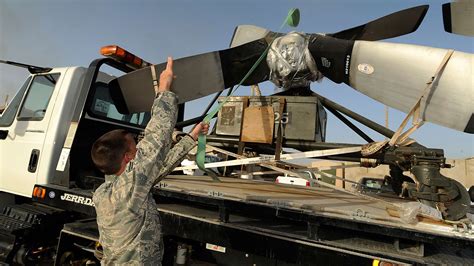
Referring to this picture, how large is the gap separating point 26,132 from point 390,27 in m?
4.13

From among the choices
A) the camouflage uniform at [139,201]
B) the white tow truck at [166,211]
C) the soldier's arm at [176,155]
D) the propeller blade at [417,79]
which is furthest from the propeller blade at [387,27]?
the camouflage uniform at [139,201]

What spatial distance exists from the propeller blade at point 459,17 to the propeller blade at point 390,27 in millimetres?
349

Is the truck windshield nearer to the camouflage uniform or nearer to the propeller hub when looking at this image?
the propeller hub

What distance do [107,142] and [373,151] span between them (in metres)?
1.90

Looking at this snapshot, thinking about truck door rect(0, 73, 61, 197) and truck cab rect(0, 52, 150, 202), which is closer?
truck cab rect(0, 52, 150, 202)

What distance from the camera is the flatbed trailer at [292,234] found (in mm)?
1950

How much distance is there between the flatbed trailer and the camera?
76.8 inches

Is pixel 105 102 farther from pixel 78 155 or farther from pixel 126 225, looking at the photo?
pixel 126 225

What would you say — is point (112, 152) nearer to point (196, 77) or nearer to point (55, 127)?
point (196, 77)

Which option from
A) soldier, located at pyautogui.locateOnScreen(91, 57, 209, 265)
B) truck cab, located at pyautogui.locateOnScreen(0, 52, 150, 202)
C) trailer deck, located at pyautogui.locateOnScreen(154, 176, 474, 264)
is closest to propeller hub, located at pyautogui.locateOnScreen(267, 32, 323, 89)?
trailer deck, located at pyautogui.locateOnScreen(154, 176, 474, 264)

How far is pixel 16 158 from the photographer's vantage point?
4.14m

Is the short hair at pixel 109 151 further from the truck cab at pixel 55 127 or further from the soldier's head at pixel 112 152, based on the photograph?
the truck cab at pixel 55 127

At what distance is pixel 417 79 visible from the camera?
8.71 ft

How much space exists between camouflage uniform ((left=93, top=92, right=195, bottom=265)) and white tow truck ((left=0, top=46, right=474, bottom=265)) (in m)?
0.61
